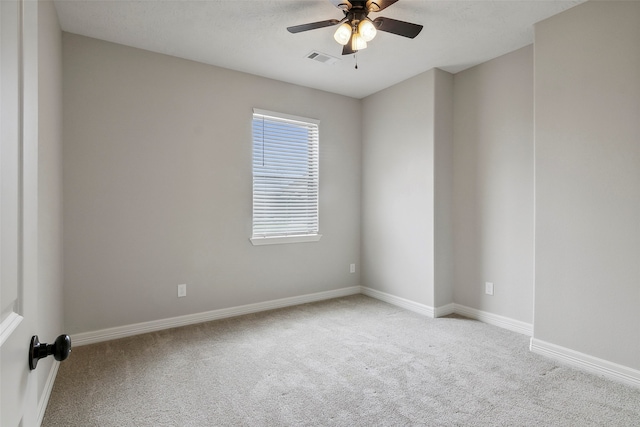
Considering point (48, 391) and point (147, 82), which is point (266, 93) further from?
point (48, 391)

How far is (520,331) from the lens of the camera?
326 cm

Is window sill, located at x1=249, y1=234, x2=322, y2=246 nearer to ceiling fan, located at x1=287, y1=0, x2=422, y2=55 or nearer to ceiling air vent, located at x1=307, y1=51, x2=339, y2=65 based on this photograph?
ceiling air vent, located at x1=307, y1=51, x2=339, y2=65

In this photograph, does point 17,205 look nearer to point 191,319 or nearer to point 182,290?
point 182,290

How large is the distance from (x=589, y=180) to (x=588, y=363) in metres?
1.38

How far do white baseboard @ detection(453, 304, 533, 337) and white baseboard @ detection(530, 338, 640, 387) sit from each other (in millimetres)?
427

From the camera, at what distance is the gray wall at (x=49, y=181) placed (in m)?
2.02

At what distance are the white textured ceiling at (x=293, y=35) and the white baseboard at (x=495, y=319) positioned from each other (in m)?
2.70

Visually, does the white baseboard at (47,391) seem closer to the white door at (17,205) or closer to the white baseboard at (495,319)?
the white door at (17,205)

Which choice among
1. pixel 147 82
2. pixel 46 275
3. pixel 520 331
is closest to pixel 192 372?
pixel 46 275

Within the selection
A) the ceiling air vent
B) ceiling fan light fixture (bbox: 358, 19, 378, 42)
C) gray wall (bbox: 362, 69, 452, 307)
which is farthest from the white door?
gray wall (bbox: 362, 69, 452, 307)

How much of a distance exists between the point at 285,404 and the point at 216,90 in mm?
3132

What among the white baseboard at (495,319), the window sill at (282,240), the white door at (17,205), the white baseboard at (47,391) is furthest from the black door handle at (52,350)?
the white baseboard at (495,319)

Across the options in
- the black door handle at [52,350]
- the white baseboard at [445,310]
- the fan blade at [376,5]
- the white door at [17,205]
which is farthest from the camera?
the white baseboard at [445,310]

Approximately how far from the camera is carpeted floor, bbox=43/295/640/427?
1.96m
